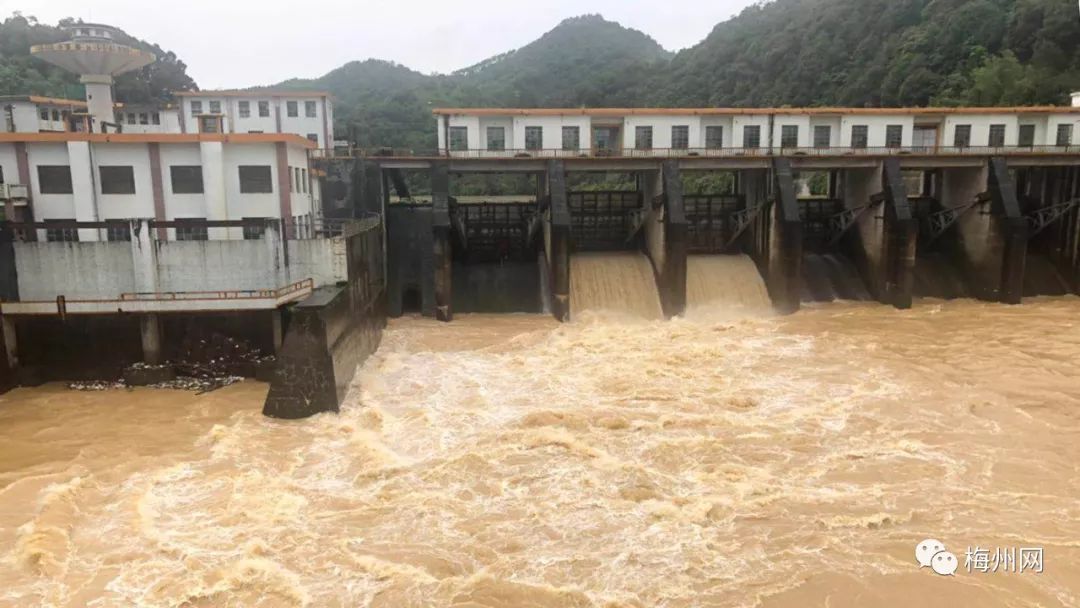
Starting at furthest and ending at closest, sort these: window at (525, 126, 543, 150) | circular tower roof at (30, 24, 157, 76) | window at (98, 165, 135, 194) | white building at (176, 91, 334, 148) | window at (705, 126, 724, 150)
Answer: white building at (176, 91, 334, 148) < window at (705, 126, 724, 150) < window at (525, 126, 543, 150) < circular tower roof at (30, 24, 157, 76) < window at (98, 165, 135, 194)

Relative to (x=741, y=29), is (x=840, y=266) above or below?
below

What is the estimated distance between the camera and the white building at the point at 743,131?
26.9 m

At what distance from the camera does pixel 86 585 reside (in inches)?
309

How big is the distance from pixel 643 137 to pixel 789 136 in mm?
5640

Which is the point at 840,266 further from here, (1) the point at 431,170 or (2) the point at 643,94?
(2) the point at 643,94

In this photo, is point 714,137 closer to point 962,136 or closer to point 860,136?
point 860,136

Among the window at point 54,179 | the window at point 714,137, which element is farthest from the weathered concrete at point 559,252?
the window at point 54,179

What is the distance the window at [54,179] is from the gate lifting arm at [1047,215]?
2943 centimetres

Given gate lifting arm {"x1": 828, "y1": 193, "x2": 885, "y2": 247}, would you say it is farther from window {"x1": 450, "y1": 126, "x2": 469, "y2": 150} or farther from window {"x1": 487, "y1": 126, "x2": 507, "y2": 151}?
window {"x1": 450, "y1": 126, "x2": 469, "y2": 150}

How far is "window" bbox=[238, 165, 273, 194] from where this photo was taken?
779 inches

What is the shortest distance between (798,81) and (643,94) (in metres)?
13.8

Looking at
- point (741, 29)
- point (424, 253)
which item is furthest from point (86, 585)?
point (741, 29)

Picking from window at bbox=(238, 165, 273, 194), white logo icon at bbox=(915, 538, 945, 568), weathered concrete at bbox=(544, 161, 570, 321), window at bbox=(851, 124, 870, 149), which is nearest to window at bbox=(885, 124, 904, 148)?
window at bbox=(851, 124, 870, 149)

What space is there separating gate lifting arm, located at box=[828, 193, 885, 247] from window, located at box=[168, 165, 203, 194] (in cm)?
2051
